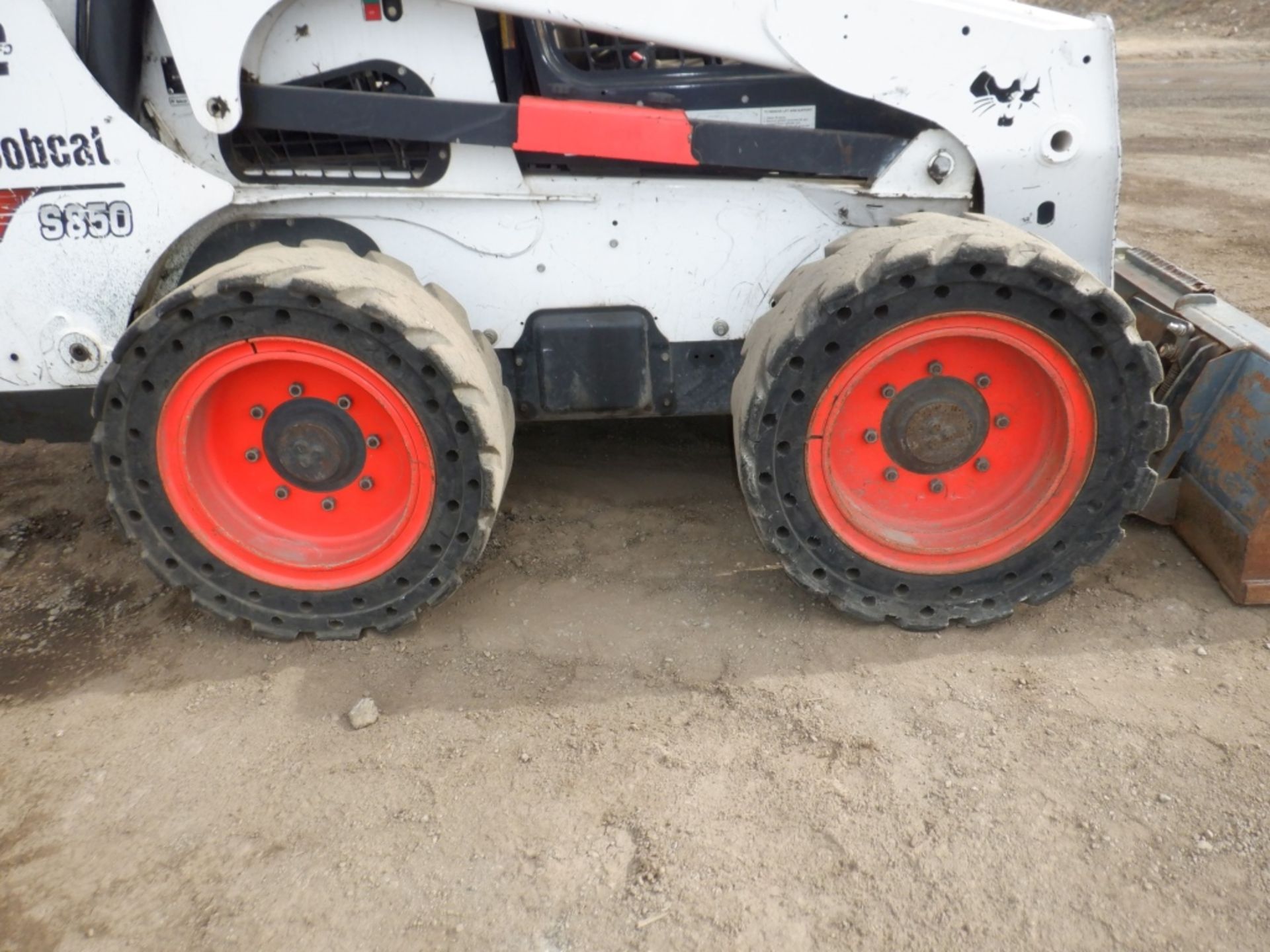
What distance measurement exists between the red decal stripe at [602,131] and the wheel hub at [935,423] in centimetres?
89

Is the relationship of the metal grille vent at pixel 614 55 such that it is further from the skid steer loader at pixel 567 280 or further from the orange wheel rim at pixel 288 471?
the orange wheel rim at pixel 288 471

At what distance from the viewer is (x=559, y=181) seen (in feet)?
9.20

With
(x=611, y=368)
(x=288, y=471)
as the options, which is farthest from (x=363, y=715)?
(x=611, y=368)

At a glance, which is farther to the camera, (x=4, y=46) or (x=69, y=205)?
(x=69, y=205)

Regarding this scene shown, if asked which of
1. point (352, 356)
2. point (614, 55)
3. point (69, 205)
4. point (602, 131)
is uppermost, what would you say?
point (614, 55)

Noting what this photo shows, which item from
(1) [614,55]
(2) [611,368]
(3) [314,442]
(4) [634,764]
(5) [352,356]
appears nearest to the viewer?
(4) [634,764]

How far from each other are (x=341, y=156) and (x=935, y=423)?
1.78 metres

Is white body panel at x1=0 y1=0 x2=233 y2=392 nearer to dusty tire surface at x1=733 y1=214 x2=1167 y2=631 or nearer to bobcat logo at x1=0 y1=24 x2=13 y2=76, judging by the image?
bobcat logo at x1=0 y1=24 x2=13 y2=76

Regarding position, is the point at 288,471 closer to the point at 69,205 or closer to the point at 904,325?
the point at 69,205

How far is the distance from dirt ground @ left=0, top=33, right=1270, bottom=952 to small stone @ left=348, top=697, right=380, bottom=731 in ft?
0.10

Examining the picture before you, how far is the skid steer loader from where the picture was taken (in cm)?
256

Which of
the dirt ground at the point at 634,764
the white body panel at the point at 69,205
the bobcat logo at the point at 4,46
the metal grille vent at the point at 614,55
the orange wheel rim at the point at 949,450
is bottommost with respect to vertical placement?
the dirt ground at the point at 634,764

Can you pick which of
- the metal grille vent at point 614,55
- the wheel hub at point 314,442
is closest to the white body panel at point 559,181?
the metal grille vent at point 614,55

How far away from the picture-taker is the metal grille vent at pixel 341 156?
2764 millimetres
